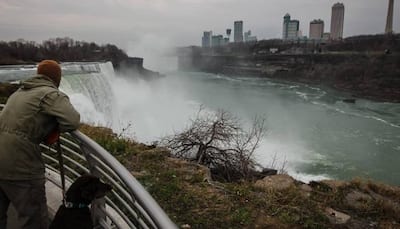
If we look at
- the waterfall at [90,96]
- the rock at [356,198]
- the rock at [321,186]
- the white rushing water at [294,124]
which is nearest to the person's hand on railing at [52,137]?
the rock at [356,198]

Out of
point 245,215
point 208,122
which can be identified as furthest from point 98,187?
point 208,122

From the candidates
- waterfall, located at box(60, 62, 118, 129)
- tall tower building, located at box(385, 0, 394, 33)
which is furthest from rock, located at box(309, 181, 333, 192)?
tall tower building, located at box(385, 0, 394, 33)

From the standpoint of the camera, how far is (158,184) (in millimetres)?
4199

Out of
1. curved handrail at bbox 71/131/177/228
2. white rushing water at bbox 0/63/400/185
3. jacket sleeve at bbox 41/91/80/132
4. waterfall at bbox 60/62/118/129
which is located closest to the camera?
curved handrail at bbox 71/131/177/228

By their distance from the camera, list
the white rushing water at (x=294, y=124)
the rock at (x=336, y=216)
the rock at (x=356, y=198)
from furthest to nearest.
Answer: the white rushing water at (x=294, y=124), the rock at (x=356, y=198), the rock at (x=336, y=216)

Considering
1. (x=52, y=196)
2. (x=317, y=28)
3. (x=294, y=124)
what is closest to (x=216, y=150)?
(x=52, y=196)

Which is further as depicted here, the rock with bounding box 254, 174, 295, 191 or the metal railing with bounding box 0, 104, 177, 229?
the rock with bounding box 254, 174, 295, 191

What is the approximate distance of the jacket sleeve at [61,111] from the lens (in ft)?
5.88

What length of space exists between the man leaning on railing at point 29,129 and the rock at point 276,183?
3.35m

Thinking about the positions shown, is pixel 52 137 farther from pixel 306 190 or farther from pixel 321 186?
pixel 321 186

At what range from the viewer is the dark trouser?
2.00 meters

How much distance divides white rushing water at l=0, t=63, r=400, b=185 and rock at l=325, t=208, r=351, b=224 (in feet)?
15.2

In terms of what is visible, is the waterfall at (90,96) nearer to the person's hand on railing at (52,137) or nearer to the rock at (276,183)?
the rock at (276,183)

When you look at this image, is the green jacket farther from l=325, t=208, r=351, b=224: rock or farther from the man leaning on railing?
l=325, t=208, r=351, b=224: rock
